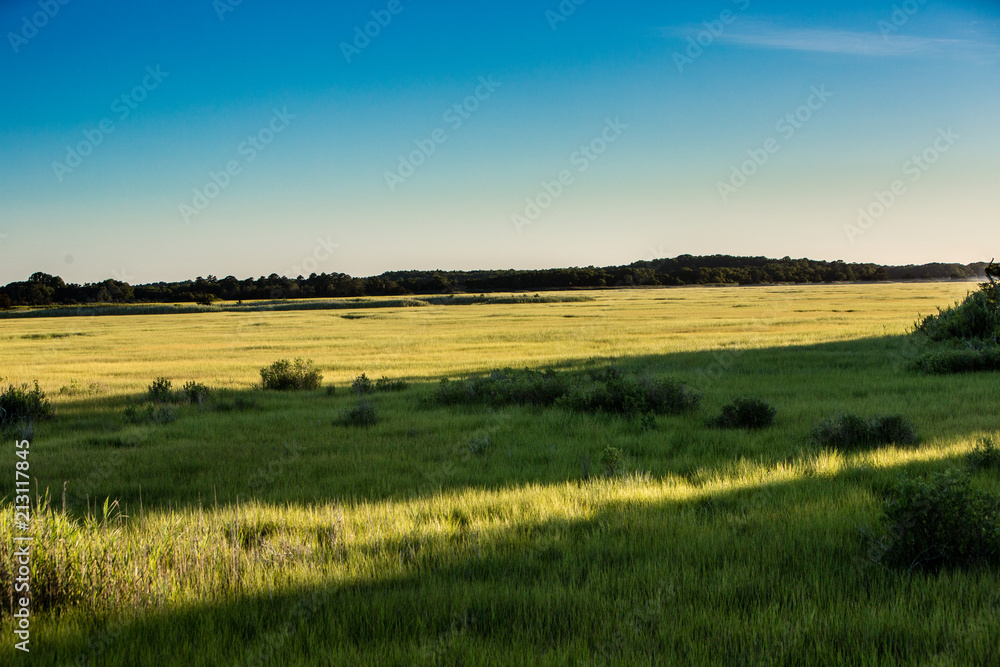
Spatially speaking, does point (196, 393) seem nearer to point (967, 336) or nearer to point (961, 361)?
point (961, 361)

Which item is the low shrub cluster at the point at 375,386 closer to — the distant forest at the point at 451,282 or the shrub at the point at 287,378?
the shrub at the point at 287,378

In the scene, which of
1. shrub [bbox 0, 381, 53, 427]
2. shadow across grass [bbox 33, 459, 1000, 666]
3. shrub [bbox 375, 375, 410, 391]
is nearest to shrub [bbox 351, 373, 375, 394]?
shrub [bbox 375, 375, 410, 391]

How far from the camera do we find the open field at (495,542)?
3836 millimetres

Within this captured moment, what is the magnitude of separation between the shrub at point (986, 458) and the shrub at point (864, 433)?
1.43 meters

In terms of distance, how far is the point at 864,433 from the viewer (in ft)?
30.4

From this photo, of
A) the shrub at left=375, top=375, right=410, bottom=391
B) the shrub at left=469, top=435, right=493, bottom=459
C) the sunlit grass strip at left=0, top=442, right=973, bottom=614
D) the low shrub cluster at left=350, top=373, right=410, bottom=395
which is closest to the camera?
the sunlit grass strip at left=0, top=442, right=973, bottom=614

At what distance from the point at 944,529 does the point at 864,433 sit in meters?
4.89

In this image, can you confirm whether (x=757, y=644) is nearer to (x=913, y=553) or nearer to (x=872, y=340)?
(x=913, y=553)

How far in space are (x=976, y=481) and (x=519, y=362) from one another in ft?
62.7

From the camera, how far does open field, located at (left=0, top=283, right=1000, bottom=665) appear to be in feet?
12.6

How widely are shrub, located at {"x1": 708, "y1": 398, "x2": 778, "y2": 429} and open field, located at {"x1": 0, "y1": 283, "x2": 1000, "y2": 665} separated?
0.52 m

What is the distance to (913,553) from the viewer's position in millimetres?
4828

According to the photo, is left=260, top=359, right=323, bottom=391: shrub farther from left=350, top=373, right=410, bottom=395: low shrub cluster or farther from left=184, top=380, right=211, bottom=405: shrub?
left=184, top=380, right=211, bottom=405: shrub

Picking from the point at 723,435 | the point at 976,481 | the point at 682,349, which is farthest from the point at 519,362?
the point at 976,481
